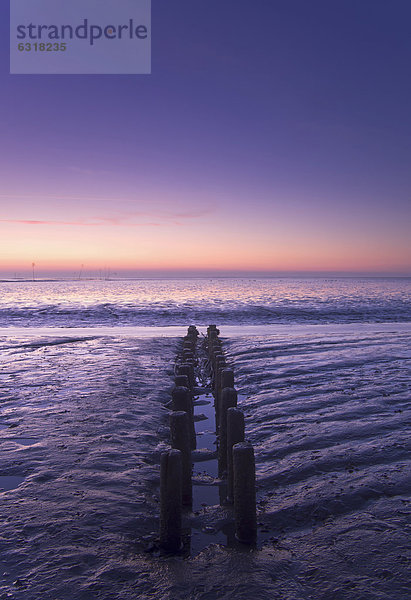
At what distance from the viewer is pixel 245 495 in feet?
17.6

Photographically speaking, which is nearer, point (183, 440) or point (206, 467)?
point (183, 440)

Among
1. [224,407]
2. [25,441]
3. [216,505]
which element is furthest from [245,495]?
[25,441]

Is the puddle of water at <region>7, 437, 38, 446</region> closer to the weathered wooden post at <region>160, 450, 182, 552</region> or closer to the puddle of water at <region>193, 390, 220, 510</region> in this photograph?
the puddle of water at <region>193, 390, 220, 510</region>

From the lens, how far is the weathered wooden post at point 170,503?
17.1ft

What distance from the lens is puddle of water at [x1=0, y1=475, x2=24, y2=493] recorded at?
6863 mm

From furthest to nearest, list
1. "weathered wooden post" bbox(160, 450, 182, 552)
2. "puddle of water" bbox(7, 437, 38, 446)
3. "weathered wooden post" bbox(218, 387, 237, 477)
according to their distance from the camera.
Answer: "puddle of water" bbox(7, 437, 38, 446) → "weathered wooden post" bbox(218, 387, 237, 477) → "weathered wooden post" bbox(160, 450, 182, 552)

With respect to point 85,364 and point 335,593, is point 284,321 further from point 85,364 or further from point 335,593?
point 335,593

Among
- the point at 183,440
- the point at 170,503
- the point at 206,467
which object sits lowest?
the point at 206,467

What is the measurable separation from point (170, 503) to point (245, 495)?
37.4 inches

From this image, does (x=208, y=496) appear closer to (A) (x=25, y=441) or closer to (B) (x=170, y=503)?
(B) (x=170, y=503)

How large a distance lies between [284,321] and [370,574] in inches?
1264

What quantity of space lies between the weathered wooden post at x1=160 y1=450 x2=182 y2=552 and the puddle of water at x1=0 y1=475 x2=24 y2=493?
10.1 feet

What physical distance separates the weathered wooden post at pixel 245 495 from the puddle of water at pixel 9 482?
3.87 metres

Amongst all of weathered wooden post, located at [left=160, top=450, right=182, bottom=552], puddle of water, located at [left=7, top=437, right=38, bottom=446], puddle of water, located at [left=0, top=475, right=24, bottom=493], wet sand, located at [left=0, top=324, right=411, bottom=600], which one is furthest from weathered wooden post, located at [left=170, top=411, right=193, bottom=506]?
puddle of water, located at [left=7, top=437, right=38, bottom=446]
